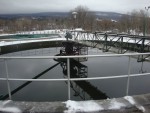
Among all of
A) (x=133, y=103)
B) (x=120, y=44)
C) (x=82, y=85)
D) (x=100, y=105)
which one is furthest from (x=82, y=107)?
Result: (x=120, y=44)

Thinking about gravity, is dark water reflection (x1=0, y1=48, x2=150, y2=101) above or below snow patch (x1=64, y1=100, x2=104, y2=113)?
below

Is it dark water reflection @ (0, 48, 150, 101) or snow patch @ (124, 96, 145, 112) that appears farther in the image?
dark water reflection @ (0, 48, 150, 101)

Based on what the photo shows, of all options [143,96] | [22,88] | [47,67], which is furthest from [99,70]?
[143,96]

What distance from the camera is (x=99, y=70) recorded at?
15633mm

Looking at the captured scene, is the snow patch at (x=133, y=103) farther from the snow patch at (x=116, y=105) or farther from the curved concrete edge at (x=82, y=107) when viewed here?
the snow patch at (x=116, y=105)

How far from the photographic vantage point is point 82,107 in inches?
103

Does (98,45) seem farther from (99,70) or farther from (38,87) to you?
(38,87)

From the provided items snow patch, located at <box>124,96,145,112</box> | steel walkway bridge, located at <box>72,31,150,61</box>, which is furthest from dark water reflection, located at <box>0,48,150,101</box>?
snow patch, located at <box>124,96,145,112</box>

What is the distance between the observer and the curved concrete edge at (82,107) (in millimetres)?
2549

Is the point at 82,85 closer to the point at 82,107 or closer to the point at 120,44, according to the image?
the point at 120,44

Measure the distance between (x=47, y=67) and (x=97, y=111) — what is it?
15652mm

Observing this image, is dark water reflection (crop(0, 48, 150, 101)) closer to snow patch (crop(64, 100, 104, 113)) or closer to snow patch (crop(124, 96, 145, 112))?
snow patch (crop(124, 96, 145, 112))

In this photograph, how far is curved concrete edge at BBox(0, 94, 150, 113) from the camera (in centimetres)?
255

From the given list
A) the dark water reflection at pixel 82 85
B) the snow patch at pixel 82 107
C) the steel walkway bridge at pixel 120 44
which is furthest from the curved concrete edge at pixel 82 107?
the dark water reflection at pixel 82 85
